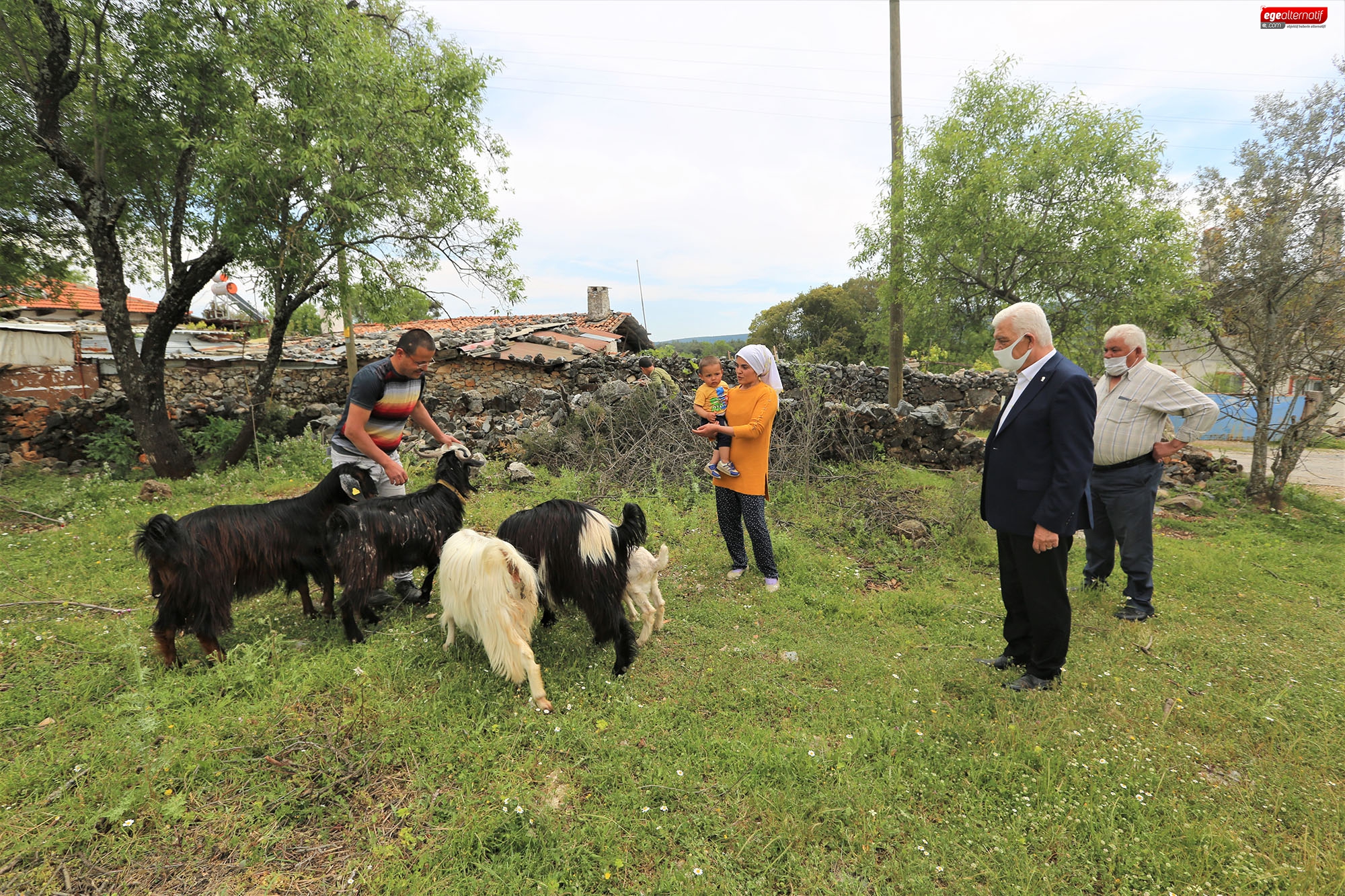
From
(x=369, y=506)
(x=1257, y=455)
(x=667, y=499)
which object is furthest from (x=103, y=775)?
(x=1257, y=455)

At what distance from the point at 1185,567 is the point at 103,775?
339 inches

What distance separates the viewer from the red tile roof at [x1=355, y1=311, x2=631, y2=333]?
1630 centimetres

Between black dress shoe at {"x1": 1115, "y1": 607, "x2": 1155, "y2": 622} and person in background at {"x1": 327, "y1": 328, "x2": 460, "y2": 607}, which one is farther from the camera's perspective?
black dress shoe at {"x1": 1115, "y1": 607, "x2": 1155, "y2": 622}

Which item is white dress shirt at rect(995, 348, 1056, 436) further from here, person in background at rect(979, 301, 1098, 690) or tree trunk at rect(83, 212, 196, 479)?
tree trunk at rect(83, 212, 196, 479)

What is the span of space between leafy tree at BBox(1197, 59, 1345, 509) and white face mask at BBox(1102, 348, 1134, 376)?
5970mm

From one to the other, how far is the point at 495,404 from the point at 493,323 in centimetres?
883

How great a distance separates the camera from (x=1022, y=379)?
3.14m

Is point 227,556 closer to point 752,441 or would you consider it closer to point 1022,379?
point 752,441

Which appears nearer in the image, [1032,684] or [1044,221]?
[1032,684]

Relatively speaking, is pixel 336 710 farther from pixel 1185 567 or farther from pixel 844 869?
pixel 1185 567

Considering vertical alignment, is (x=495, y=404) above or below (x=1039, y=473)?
above

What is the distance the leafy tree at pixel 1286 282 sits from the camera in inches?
289

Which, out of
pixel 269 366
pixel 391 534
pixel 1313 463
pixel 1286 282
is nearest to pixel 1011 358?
pixel 391 534

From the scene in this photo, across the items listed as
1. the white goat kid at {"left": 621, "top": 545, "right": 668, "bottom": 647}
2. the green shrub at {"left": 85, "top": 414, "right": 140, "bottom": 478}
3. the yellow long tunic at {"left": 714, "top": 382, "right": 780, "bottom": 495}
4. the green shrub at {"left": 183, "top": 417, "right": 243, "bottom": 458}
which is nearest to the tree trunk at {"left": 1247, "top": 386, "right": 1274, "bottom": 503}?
the yellow long tunic at {"left": 714, "top": 382, "right": 780, "bottom": 495}
